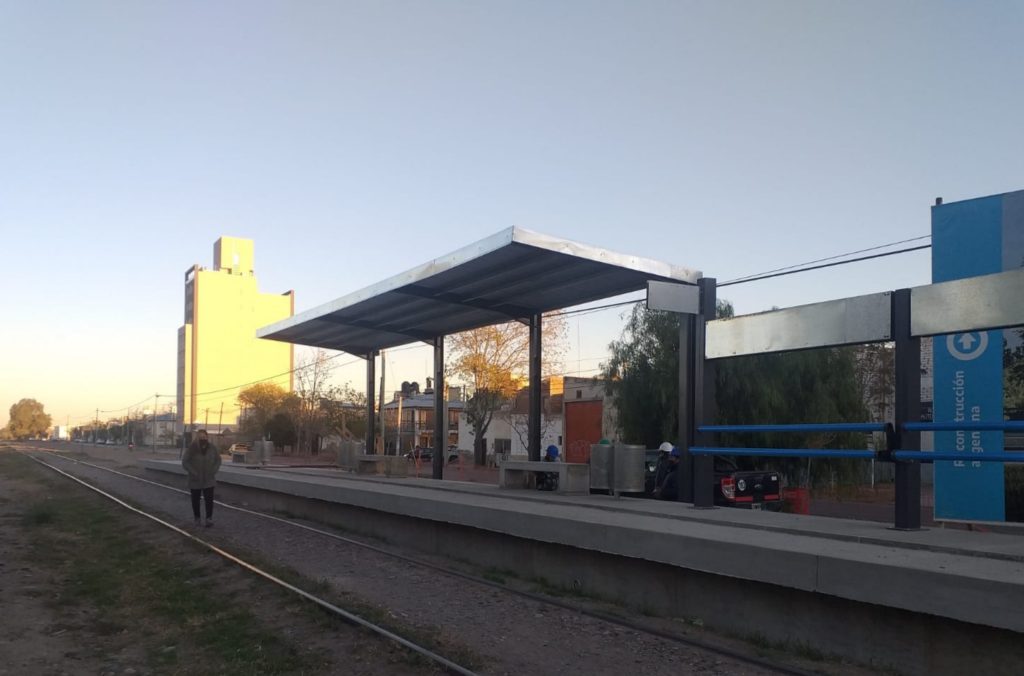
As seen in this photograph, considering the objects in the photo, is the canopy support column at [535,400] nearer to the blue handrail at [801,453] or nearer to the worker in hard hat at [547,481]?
the worker in hard hat at [547,481]

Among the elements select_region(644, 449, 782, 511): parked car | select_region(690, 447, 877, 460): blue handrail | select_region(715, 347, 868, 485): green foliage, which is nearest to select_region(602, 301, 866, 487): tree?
select_region(715, 347, 868, 485): green foliage

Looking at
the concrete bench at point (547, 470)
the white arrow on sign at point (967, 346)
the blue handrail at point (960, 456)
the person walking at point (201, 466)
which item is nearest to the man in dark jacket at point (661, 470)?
the concrete bench at point (547, 470)

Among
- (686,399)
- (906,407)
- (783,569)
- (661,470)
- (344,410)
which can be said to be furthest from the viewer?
(344,410)

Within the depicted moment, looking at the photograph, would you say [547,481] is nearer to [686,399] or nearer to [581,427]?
[686,399]

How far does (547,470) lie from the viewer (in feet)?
45.4

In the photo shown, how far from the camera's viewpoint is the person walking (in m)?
16.2

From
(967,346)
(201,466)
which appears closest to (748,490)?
(967,346)

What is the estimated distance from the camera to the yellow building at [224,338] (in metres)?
120

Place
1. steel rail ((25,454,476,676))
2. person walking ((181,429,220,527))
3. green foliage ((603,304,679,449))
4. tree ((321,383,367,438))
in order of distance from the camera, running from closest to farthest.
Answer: steel rail ((25,454,476,676)) < person walking ((181,429,220,527)) < green foliage ((603,304,679,449)) < tree ((321,383,367,438))

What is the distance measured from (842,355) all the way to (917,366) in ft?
60.3

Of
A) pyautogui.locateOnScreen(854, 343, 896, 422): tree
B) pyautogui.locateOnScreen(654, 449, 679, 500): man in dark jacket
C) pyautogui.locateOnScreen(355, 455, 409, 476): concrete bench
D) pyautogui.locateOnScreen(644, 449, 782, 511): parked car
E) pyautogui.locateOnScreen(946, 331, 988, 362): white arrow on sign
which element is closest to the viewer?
pyautogui.locateOnScreen(946, 331, 988, 362): white arrow on sign

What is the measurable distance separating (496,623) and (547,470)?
228 inches

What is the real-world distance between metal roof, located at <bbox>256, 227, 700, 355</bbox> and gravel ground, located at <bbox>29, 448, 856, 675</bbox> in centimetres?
477

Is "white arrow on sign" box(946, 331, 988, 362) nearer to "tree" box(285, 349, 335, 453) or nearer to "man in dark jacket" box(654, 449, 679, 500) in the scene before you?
"man in dark jacket" box(654, 449, 679, 500)
